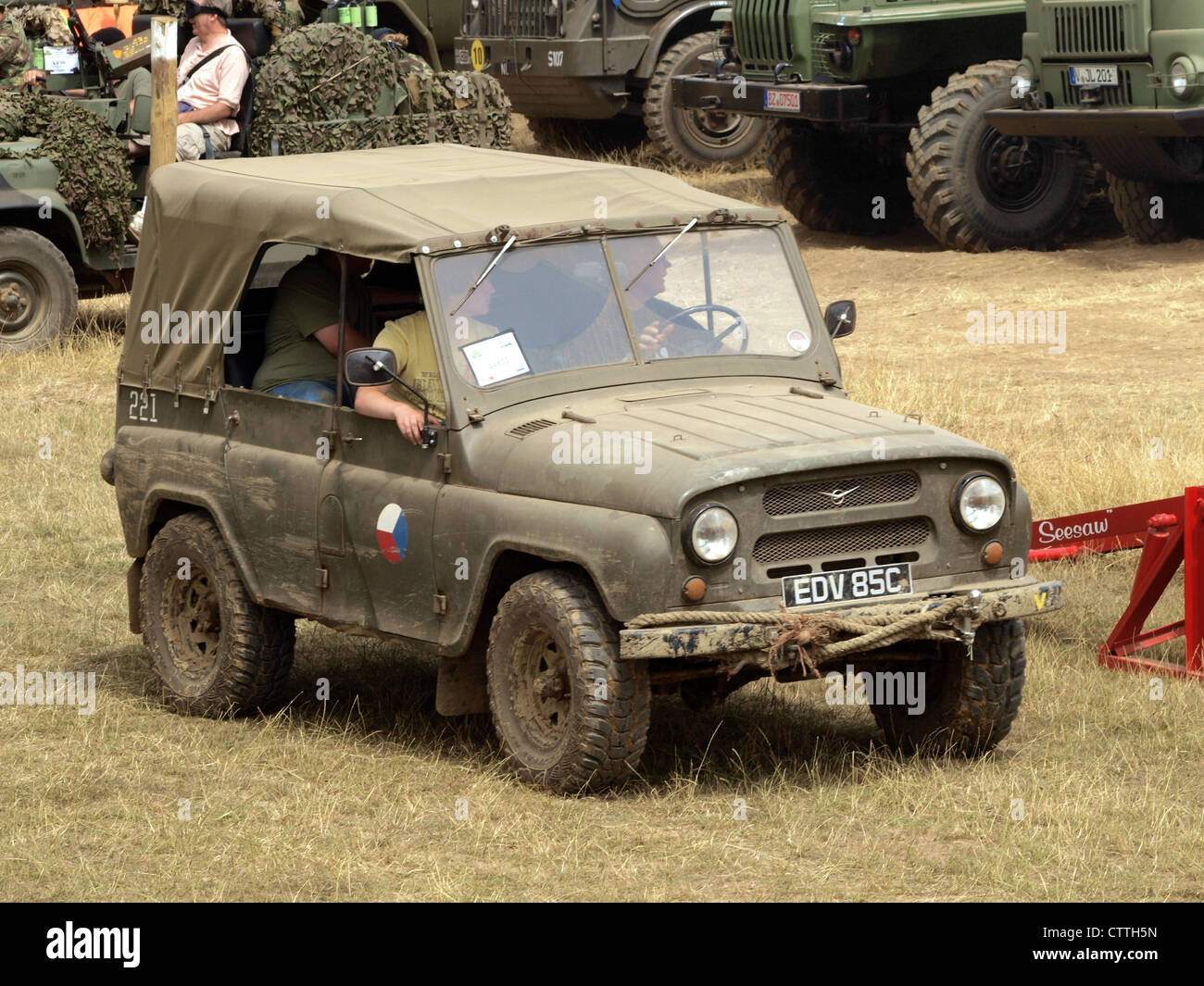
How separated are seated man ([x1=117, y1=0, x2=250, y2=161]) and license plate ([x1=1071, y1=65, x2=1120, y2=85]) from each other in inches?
255

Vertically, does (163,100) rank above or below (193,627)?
above

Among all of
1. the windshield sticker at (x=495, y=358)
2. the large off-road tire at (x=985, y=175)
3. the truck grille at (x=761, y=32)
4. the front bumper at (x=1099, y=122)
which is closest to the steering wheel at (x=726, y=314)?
the windshield sticker at (x=495, y=358)

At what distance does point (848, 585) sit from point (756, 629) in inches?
16.3

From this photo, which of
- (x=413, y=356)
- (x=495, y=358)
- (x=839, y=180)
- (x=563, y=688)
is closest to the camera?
(x=563, y=688)

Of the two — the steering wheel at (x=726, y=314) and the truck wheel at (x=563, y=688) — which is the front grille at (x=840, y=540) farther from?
the steering wheel at (x=726, y=314)

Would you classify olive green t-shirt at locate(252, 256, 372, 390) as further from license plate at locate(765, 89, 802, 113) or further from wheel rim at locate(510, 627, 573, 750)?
license plate at locate(765, 89, 802, 113)

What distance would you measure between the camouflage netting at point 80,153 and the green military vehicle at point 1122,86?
23.0 feet

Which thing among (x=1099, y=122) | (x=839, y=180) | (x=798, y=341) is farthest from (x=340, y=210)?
(x=839, y=180)

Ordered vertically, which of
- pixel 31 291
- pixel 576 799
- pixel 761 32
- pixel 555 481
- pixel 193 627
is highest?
pixel 761 32

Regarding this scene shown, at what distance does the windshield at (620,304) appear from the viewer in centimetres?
653

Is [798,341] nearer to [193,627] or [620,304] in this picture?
[620,304]

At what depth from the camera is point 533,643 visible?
6.19m

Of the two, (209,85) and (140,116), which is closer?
(209,85)

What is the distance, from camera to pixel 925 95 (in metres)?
19.0
